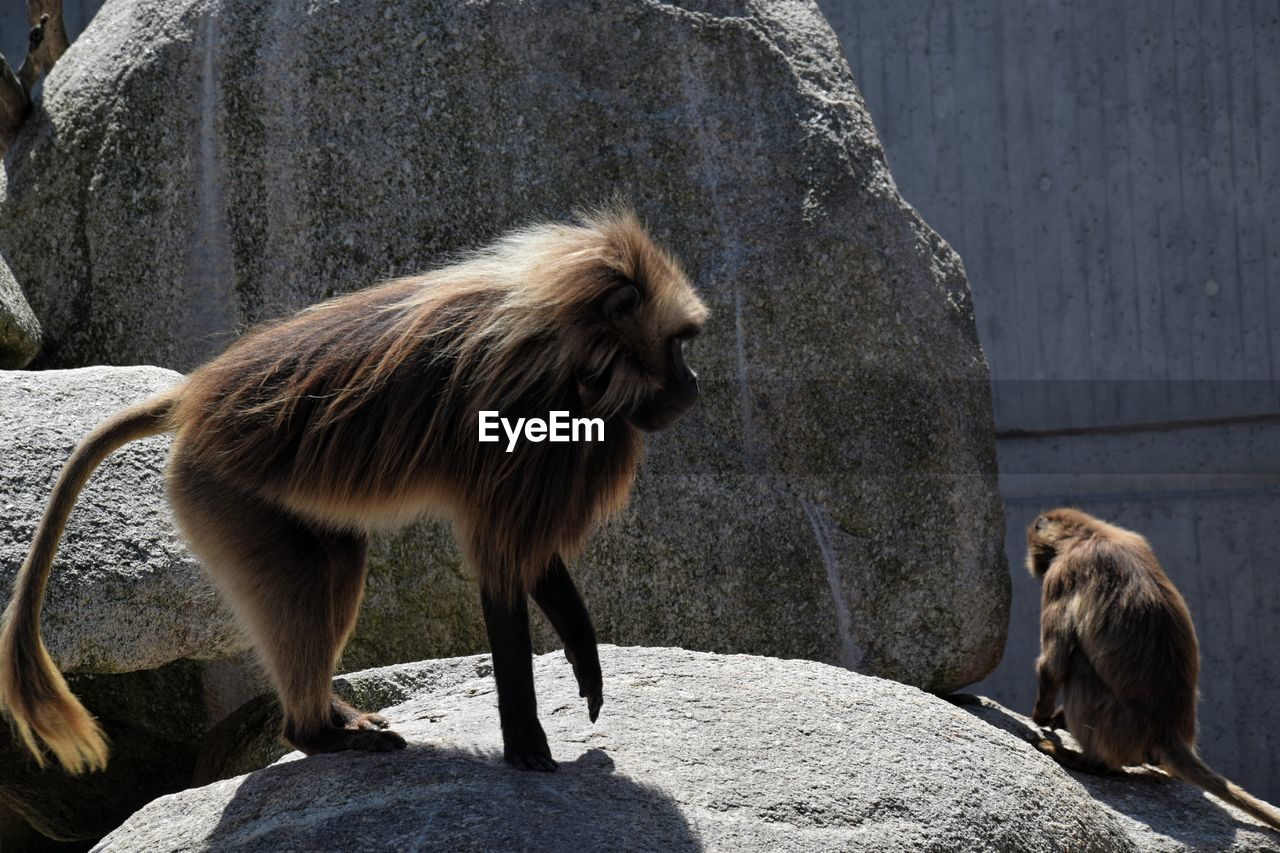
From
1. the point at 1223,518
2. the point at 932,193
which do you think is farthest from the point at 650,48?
the point at 1223,518

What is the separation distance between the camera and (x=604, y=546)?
5.34m

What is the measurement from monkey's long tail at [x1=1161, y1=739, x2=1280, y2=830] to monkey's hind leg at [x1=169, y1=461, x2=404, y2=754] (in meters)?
3.43

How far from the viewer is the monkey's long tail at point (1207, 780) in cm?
513

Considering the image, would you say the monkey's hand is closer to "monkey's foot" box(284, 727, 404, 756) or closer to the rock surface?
"monkey's foot" box(284, 727, 404, 756)

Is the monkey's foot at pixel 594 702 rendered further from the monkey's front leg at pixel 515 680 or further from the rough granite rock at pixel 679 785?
the monkey's front leg at pixel 515 680

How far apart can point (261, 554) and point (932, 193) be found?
23.4 ft

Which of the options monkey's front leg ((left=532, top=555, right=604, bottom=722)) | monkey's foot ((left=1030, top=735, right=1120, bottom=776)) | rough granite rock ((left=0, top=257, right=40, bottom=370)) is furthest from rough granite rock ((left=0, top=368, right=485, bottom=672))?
monkey's foot ((left=1030, top=735, right=1120, bottom=776))

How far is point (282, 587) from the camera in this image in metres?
3.24

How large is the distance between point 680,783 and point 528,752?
38 centimetres

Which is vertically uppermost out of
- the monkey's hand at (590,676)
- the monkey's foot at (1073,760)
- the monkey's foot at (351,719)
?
the monkey's hand at (590,676)

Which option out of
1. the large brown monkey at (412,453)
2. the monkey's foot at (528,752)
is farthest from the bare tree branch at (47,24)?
the monkey's foot at (528,752)

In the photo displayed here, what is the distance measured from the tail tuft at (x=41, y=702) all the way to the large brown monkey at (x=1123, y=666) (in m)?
3.94

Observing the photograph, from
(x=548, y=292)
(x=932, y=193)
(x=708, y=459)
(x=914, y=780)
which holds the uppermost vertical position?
(x=932, y=193)

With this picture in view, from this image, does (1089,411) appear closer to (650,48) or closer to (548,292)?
(650,48)
